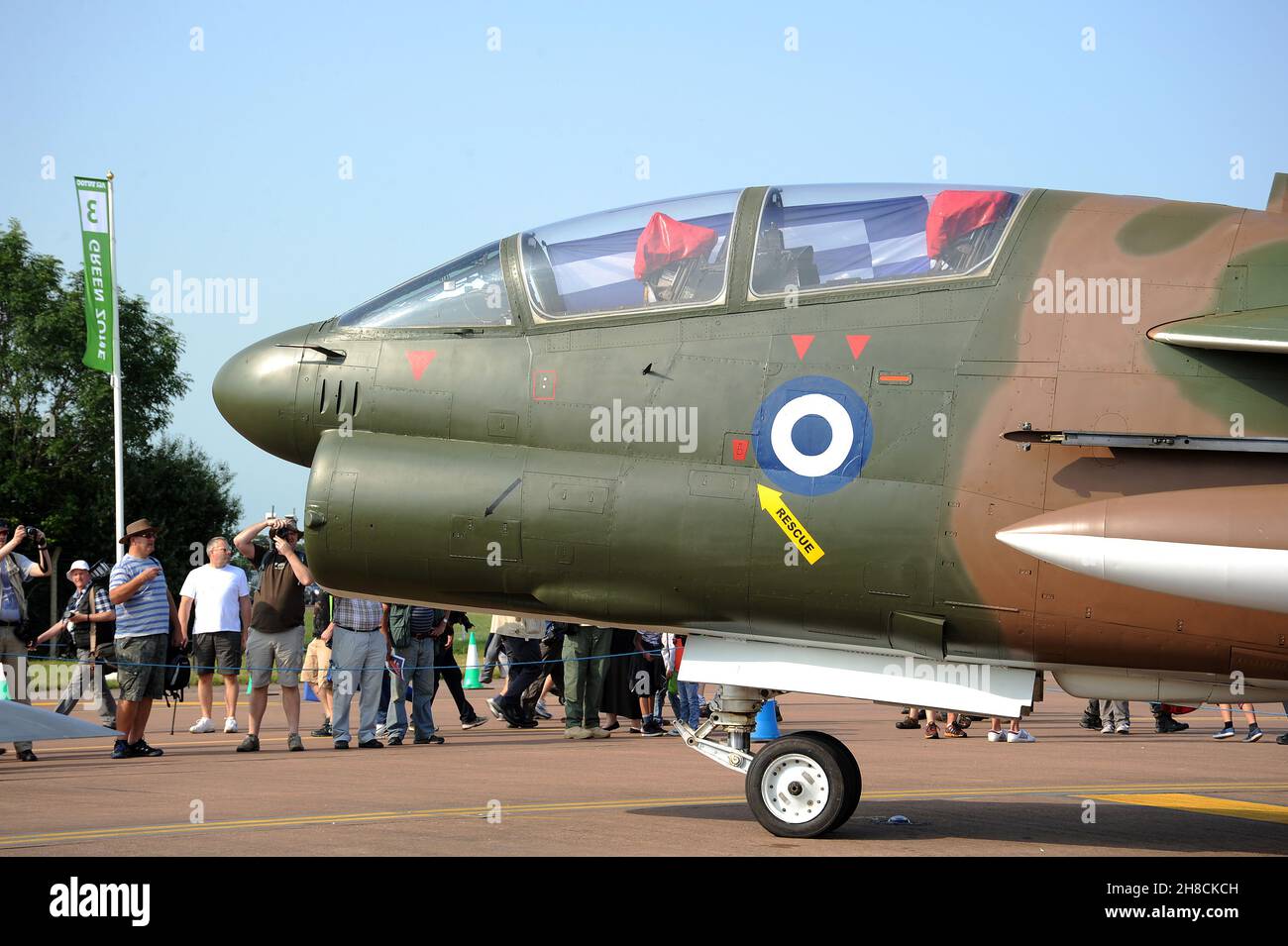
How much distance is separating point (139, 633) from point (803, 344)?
27.2 feet

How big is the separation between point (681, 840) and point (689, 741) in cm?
66

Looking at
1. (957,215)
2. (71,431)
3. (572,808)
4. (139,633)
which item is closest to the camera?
(957,215)

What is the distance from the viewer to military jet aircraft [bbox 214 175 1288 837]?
25.6 feet

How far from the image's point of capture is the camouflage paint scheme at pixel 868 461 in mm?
7879

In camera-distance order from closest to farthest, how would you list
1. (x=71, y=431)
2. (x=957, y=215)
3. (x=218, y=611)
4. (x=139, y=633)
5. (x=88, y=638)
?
(x=957, y=215) → (x=139, y=633) → (x=218, y=611) → (x=88, y=638) → (x=71, y=431)

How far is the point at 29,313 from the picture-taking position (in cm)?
5878

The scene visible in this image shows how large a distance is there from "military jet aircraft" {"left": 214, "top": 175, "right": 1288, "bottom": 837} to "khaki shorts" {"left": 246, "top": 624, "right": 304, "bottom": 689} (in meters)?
6.29

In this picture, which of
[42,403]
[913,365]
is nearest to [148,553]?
[913,365]

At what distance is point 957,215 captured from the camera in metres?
8.48

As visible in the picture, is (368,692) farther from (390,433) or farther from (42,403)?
(42,403)

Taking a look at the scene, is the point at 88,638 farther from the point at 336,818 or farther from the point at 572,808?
the point at 572,808

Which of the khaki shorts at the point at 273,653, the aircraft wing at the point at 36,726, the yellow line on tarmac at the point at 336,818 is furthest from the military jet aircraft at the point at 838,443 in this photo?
the khaki shorts at the point at 273,653

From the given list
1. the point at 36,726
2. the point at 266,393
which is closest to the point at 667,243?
the point at 266,393

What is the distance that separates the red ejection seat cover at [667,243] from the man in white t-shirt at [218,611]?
8.40 meters
